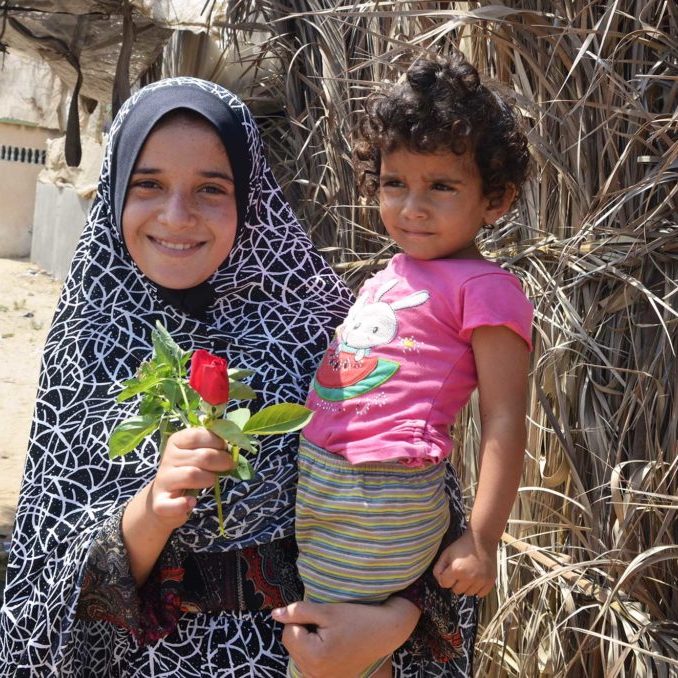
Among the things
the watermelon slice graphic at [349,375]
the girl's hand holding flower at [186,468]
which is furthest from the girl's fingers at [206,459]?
the watermelon slice graphic at [349,375]

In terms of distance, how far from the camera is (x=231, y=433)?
147 centimetres

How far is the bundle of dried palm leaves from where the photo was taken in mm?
2305

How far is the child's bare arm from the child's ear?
27cm

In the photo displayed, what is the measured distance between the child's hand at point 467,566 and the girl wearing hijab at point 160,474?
96 mm

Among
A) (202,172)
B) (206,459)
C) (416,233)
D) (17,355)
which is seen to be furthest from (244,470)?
(17,355)

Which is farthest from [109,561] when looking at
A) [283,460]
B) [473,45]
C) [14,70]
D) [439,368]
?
[14,70]

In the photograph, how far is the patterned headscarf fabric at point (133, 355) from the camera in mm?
1797

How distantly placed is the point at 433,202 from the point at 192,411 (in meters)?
0.54

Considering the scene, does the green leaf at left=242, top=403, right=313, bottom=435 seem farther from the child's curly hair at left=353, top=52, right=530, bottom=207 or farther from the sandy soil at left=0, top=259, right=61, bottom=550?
the sandy soil at left=0, top=259, right=61, bottom=550

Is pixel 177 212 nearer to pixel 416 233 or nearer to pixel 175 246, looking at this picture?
pixel 175 246

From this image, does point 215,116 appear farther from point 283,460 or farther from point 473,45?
point 473,45

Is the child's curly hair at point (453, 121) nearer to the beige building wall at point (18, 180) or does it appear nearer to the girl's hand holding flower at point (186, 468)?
the girl's hand holding flower at point (186, 468)

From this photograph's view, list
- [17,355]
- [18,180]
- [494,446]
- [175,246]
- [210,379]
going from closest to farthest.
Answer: [210,379]
[494,446]
[175,246]
[17,355]
[18,180]

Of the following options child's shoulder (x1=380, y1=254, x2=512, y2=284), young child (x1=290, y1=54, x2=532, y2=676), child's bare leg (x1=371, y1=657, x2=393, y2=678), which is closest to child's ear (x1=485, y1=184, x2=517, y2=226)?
young child (x1=290, y1=54, x2=532, y2=676)
